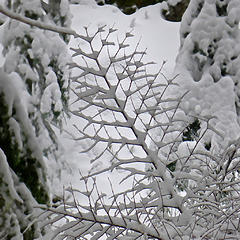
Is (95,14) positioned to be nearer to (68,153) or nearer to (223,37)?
(68,153)

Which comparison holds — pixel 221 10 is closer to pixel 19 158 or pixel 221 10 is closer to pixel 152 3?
pixel 19 158

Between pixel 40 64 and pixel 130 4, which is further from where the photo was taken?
pixel 130 4

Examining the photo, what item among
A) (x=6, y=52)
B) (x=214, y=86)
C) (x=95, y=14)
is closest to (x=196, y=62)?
(x=214, y=86)

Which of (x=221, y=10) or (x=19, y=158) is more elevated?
(x=19, y=158)

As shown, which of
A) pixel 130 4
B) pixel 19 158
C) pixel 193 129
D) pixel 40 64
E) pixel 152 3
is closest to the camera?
pixel 19 158

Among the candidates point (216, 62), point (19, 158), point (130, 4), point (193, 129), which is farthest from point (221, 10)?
point (130, 4)

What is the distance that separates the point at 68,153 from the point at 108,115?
5.07ft

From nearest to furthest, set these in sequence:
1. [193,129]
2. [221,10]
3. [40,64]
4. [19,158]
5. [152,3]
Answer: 1. [19,158]
2. [40,64]
3. [193,129]
4. [221,10]
5. [152,3]

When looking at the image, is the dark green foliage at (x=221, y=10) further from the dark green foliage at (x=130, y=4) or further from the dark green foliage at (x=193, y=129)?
the dark green foliage at (x=130, y=4)

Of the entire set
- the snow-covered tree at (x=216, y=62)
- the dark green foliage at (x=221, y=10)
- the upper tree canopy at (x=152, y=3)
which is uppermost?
the dark green foliage at (x=221, y=10)

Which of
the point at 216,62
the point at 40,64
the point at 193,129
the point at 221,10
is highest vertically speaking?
the point at 221,10

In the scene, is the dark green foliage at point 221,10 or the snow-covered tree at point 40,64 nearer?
the snow-covered tree at point 40,64

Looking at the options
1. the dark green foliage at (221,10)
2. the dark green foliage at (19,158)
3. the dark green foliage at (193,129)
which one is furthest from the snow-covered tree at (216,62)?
the dark green foliage at (19,158)

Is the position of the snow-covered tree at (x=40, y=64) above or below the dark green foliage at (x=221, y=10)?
below
